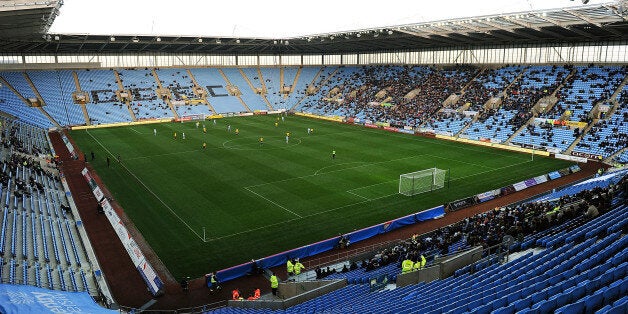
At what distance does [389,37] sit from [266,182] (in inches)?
1410

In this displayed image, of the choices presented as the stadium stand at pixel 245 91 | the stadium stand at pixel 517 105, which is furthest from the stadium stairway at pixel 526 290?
the stadium stand at pixel 245 91

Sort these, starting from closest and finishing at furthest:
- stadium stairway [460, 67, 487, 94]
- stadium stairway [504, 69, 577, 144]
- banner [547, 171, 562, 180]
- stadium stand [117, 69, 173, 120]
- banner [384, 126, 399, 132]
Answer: banner [547, 171, 562, 180] → stadium stairway [504, 69, 577, 144] → banner [384, 126, 399, 132] → stadium stairway [460, 67, 487, 94] → stadium stand [117, 69, 173, 120]

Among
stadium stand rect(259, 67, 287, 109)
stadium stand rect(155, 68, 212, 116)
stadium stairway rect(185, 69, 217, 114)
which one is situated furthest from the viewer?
stadium stand rect(259, 67, 287, 109)

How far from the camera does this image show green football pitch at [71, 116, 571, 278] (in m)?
24.0

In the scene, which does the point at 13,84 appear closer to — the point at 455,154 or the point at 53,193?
the point at 53,193

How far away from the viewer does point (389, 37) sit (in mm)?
61062

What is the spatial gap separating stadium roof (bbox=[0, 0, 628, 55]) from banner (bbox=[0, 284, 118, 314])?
19286 millimetres

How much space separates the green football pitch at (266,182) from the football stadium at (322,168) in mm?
197

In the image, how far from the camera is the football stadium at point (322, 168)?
583 inches

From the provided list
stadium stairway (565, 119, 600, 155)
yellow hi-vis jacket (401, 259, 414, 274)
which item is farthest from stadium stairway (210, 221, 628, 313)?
stadium stairway (565, 119, 600, 155)

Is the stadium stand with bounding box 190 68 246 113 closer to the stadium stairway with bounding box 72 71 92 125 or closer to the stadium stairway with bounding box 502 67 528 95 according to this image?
the stadium stairway with bounding box 72 71 92 125

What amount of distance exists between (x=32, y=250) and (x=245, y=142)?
32022mm

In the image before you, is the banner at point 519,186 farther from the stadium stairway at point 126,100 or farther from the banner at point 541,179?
the stadium stairway at point 126,100

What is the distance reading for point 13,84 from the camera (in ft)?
213
